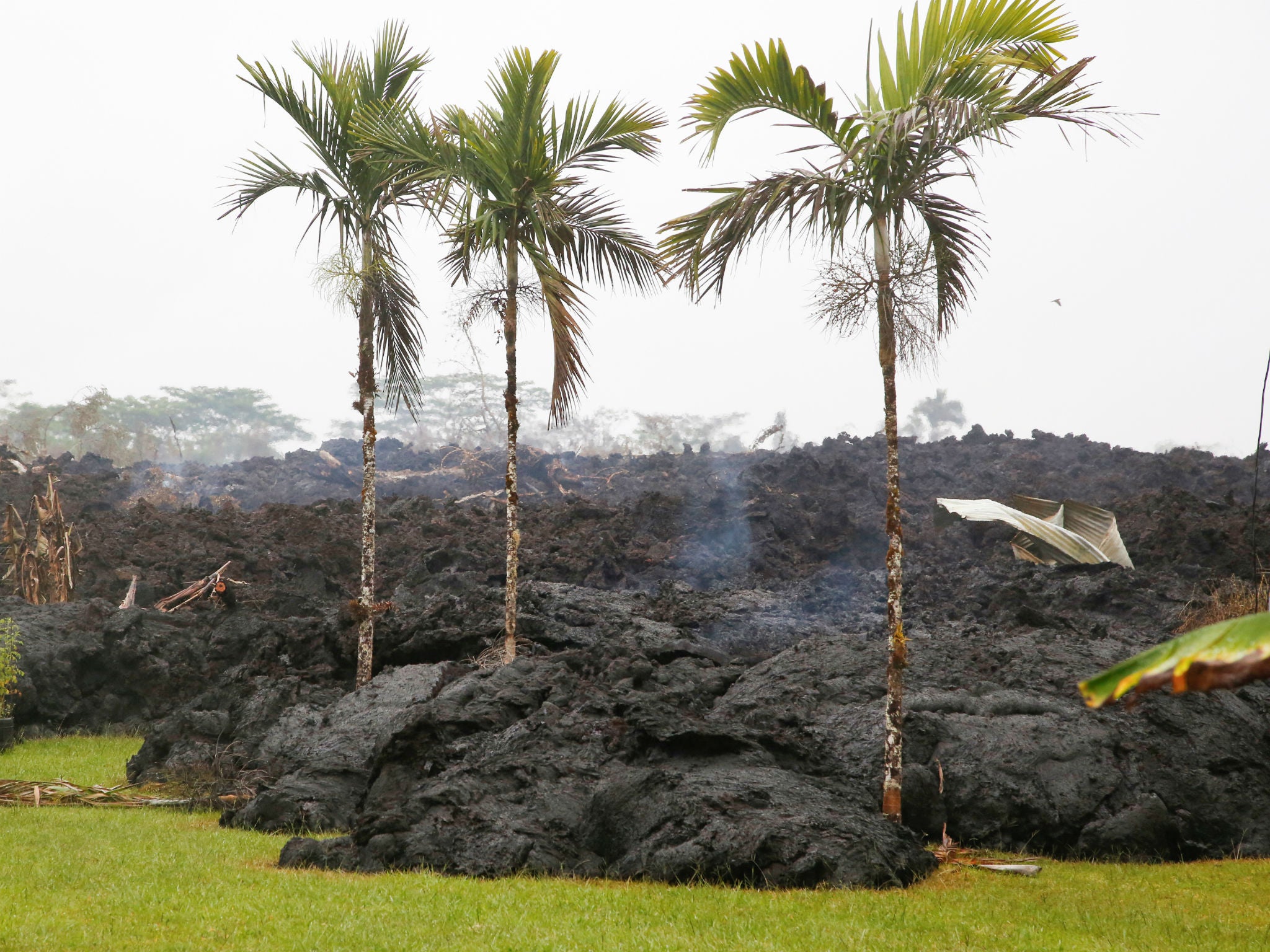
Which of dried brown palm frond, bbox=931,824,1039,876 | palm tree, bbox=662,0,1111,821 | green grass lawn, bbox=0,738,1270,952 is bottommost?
dried brown palm frond, bbox=931,824,1039,876

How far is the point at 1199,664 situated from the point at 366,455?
11.2 metres

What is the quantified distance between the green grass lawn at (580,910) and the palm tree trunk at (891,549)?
29.3 inches

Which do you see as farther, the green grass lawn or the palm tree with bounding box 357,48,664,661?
the palm tree with bounding box 357,48,664,661

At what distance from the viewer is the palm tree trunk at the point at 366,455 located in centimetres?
1212

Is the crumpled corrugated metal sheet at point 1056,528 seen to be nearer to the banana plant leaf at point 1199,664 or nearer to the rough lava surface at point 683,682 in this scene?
the rough lava surface at point 683,682

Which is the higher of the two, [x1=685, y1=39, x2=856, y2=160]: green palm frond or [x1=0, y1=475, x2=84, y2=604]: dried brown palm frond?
[x1=685, y1=39, x2=856, y2=160]: green palm frond

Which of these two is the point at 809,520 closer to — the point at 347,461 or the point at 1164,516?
the point at 1164,516

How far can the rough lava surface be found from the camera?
24.8ft

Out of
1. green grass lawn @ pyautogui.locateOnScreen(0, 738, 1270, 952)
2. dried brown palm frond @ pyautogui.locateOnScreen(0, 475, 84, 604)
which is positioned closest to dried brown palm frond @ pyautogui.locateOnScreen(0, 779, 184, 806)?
green grass lawn @ pyautogui.locateOnScreen(0, 738, 1270, 952)

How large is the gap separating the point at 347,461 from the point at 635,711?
2864 centimetres

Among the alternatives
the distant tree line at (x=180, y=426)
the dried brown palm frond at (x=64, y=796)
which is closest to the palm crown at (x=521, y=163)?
the dried brown palm frond at (x=64, y=796)

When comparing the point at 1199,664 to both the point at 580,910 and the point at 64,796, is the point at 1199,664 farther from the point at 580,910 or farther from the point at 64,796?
Result: the point at 64,796

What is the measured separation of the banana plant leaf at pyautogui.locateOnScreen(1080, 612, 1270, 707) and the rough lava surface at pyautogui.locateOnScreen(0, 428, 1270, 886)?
5.06 m

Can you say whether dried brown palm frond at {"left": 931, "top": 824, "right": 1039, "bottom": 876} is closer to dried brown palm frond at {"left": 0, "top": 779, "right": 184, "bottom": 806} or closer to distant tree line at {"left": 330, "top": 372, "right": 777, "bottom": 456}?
dried brown palm frond at {"left": 0, "top": 779, "right": 184, "bottom": 806}
